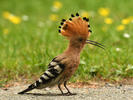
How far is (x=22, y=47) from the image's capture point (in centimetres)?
742

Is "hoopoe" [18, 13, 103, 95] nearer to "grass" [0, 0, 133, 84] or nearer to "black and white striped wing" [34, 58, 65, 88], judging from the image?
"black and white striped wing" [34, 58, 65, 88]


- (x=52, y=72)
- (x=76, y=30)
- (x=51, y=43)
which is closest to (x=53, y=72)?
(x=52, y=72)

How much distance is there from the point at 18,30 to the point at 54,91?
397cm

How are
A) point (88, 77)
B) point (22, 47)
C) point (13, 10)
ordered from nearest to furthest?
point (88, 77) → point (22, 47) → point (13, 10)

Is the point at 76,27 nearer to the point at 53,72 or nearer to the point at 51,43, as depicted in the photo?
the point at 53,72

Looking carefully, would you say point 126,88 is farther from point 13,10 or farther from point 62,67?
point 13,10

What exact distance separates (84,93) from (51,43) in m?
2.95

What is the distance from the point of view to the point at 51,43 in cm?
765

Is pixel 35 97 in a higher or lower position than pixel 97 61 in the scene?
lower

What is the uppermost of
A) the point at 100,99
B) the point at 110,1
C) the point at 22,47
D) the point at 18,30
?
the point at 110,1

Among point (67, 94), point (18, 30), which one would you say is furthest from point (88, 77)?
point (18, 30)

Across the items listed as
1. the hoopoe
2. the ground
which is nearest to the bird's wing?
the hoopoe

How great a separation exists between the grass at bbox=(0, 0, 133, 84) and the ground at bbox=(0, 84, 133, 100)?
34 centimetres

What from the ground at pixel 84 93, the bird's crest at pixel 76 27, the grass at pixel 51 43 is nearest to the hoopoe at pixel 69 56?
the bird's crest at pixel 76 27
